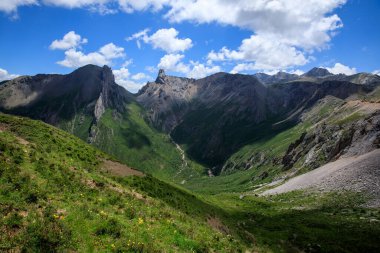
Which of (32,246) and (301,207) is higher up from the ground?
(32,246)

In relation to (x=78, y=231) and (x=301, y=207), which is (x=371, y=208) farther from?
(x=78, y=231)

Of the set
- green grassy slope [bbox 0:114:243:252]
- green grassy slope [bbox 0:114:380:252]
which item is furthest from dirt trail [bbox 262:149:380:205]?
green grassy slope [bbox 0:114:243:252]

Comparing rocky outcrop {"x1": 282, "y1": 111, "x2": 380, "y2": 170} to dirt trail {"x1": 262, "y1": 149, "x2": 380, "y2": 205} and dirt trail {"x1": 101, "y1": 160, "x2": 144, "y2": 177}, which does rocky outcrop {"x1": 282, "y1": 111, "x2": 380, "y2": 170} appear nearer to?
dirt trail {"x1": 262, "y1": 149, "x2": 380, "y2": 205}

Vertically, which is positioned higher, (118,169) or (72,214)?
(118,169)

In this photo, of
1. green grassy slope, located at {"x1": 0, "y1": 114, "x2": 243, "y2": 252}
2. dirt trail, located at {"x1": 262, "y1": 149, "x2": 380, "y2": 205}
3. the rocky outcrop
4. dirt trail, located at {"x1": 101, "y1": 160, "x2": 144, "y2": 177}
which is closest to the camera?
green grassy slope, located at {"x1": 0, "y1": 114, "x2": 243, "y2": 252}

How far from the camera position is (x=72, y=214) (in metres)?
23.1

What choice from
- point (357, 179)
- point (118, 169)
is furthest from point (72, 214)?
point (357, 179)

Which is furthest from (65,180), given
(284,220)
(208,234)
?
(284,220)

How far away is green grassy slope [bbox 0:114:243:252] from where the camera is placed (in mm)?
19891

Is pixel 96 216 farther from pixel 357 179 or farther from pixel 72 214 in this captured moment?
pixel 357 179

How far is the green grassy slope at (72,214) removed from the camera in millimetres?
19891

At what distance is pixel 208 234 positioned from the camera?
96.3 ft

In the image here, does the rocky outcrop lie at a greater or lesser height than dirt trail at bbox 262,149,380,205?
greater

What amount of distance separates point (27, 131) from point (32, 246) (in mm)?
26283
